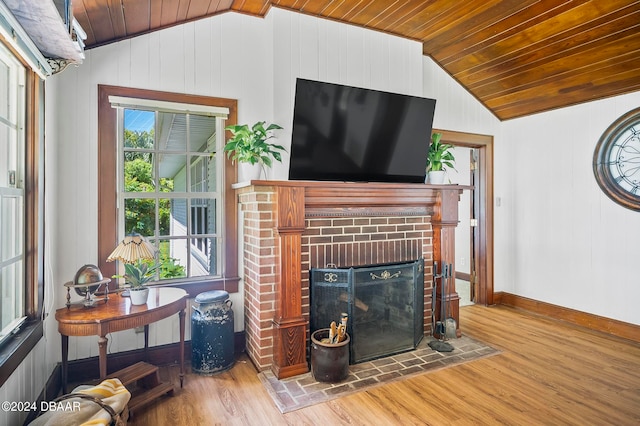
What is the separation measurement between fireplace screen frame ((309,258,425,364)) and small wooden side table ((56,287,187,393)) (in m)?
1.05

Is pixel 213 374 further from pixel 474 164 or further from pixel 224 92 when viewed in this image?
pixel 474 164

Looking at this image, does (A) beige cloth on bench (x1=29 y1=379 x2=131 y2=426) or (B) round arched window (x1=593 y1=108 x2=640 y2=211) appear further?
(B) round arched window (x1=593 y1=108 x2=640 y2=211)

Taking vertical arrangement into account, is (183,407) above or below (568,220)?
below

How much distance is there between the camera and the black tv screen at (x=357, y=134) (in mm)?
2834

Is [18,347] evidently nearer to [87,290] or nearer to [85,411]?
[85,411]

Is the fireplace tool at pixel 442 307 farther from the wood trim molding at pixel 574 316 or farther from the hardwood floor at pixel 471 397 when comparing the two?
the wood trim molding at pixel 574 316

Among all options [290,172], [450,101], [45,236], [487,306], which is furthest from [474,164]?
[45,236]

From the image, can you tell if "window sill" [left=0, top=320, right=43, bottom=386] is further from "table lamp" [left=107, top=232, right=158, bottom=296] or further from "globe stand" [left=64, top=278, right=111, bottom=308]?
"table lamp" [left=107, top=232, right=158, bottom=296]

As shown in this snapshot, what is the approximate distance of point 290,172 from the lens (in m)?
2.88

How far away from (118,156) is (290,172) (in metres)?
1.35

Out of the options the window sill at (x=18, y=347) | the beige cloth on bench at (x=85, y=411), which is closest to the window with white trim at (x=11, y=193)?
the window sill at (x=18, y=347)

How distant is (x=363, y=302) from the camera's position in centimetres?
297

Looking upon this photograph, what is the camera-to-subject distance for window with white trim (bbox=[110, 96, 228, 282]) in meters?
2.92

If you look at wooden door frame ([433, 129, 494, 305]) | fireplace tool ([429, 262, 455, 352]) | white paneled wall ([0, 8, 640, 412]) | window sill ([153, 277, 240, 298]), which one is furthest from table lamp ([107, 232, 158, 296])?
wooden door frame ([433, 129, 494, 305])
